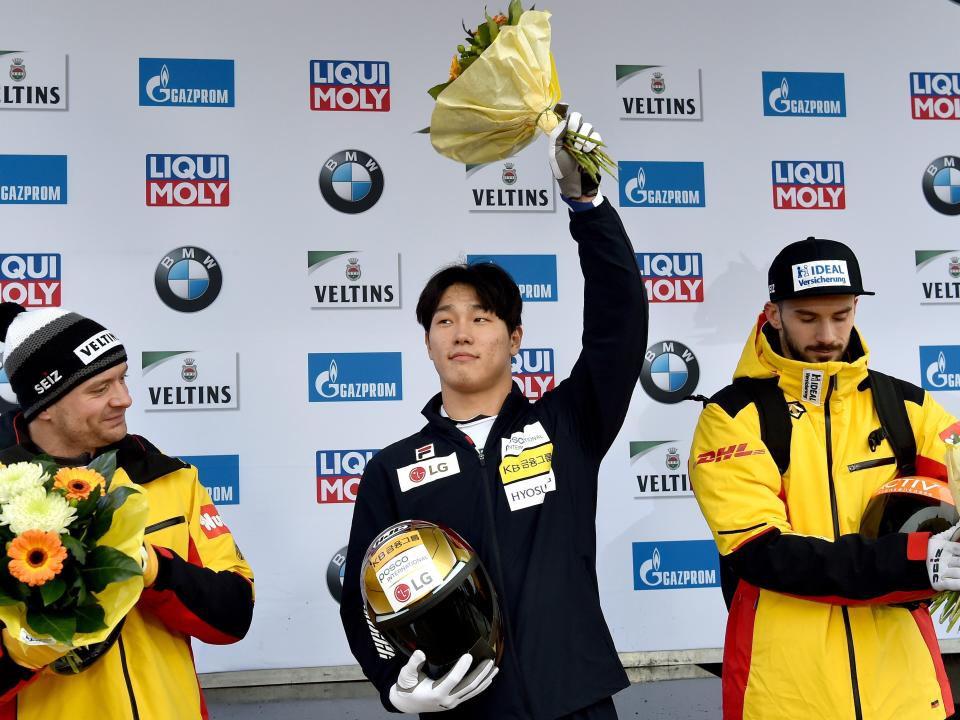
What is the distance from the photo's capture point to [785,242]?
319 cm

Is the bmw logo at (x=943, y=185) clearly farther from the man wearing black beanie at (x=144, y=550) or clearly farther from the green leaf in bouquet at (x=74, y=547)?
the green leaf in bouquet at (x=74, y=547)

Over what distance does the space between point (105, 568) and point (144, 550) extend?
0.47 feet

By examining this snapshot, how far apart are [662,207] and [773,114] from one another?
531 millimetres

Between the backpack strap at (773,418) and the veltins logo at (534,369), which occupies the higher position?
the veltins logo at (534,369)

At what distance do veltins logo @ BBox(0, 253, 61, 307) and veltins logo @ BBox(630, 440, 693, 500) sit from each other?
193 cm

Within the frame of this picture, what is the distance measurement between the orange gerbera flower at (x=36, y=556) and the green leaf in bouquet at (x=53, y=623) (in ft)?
0.22

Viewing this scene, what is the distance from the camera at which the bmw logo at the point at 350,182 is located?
302 centimetres

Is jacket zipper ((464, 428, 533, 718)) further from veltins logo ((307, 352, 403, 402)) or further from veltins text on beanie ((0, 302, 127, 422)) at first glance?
veltins logo ((307, 352, 403, 402))

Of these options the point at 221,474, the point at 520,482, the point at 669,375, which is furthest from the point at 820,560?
the point at 221,474

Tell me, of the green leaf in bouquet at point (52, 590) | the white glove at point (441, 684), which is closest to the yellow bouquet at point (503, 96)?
the white glove at point (441, 684)

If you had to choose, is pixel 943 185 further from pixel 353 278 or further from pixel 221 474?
pixel 221 474

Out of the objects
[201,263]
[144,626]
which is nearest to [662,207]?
[201,263]

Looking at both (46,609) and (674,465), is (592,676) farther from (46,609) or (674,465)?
(674,465)

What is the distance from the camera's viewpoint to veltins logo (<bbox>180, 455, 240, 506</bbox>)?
2.92 meters
